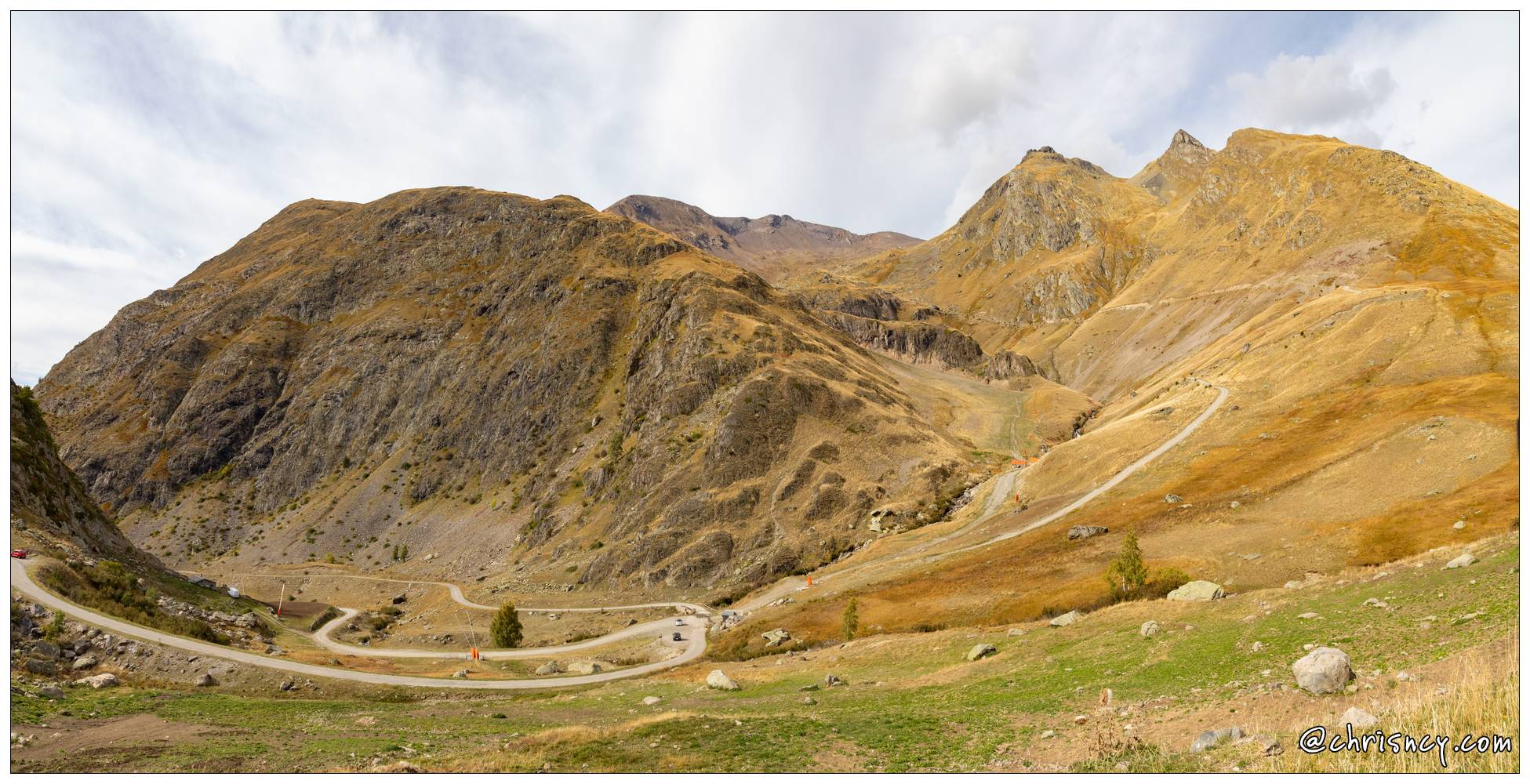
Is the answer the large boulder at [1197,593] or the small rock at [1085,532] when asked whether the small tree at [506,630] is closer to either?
the small rock at [1085,532]

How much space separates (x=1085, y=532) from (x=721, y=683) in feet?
131

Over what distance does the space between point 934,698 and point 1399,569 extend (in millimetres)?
22358

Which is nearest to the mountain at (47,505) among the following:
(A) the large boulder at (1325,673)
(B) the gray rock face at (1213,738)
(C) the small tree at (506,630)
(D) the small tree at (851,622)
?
(C) the small tree at (506,630)

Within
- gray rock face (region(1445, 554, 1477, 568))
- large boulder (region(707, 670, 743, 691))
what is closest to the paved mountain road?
large boulder (region(707, 670, 743, 691))

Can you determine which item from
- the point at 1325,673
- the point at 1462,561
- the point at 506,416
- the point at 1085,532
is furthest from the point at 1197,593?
the point at 506,416

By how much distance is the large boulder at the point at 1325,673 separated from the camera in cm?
1747

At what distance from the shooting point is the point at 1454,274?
12131 centimetres

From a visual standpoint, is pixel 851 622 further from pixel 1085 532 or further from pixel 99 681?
pixel 99 681

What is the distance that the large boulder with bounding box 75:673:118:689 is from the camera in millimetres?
32500

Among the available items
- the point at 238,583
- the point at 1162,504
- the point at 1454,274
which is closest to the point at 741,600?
the point at 1162,504

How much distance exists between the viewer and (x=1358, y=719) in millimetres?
13805

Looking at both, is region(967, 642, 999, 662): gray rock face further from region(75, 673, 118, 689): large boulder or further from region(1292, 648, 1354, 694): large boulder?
region(75, 673, 118, 689): large boulder

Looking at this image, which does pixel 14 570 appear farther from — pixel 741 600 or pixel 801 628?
pixel 741 600

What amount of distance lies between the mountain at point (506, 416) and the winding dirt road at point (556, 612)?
25.7 ft
